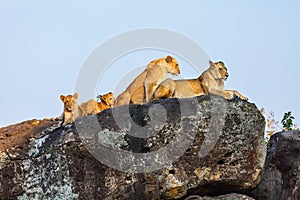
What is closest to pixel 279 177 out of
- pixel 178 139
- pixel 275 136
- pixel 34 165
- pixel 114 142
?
pixel 275 136

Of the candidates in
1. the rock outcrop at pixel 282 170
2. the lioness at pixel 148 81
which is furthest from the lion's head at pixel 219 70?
the rock outcrop at pixel 282 170

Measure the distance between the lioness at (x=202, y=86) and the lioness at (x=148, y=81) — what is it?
55 cm

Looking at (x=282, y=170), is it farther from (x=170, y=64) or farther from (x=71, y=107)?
(x=170, y=64)

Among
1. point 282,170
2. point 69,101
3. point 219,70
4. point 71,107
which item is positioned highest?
point 219,70

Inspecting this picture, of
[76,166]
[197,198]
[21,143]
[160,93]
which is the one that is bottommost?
[197,198]

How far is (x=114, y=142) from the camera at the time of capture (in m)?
10.8

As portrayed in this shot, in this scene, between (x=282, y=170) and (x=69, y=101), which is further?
(x=69, y=101)

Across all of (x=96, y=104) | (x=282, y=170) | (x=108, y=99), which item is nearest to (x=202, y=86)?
(x=108, y=99)

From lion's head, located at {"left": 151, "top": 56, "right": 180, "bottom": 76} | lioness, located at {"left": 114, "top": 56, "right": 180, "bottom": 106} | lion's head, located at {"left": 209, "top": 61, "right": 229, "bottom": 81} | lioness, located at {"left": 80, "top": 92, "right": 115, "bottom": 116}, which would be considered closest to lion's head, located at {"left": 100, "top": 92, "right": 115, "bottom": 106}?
lioness, located at {"left": 80, "top": 92, "right": 115, "bottom": 116}

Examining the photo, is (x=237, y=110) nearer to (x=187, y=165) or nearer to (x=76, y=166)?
(x=187, y=165)

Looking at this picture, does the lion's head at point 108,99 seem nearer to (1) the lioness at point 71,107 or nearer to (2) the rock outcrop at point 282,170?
(1) the lioness at point 71,107

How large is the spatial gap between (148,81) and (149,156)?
21.8ft

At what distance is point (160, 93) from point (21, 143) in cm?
485

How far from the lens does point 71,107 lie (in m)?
16.4
